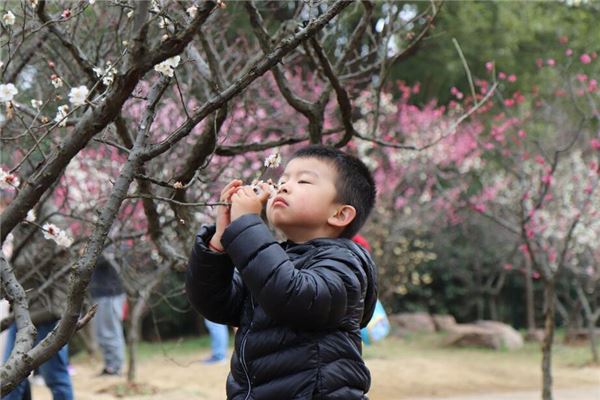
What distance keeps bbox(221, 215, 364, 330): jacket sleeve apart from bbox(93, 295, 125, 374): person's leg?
6.44 metres

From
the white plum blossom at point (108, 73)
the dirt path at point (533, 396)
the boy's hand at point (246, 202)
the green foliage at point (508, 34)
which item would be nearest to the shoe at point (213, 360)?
the dirt path at point (533, 396)

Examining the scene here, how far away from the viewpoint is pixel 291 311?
1979mm

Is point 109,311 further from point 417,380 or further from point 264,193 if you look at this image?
point 264,193

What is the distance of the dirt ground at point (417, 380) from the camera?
324 inches

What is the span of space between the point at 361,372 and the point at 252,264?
17.8 inches

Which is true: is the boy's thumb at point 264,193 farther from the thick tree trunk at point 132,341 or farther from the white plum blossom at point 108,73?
the thick tree trunk at point 132,341

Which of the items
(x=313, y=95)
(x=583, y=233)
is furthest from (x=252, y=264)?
(x=583, y=233)

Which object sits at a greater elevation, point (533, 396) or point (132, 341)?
A: point (132, 341)

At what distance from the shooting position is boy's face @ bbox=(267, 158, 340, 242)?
7.35 feet

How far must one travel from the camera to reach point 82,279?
2.00 meters

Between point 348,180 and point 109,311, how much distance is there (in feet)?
21.7

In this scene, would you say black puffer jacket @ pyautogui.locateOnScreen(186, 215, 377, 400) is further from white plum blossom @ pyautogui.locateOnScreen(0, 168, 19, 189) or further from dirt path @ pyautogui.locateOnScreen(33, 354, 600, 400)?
dirt path @ pyautogui.locateOnScreen(33, 354, 600, 400)

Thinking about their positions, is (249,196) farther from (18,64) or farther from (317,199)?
(18,64)

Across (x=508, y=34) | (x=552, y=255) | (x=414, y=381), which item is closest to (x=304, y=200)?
(x=414, y=381)
